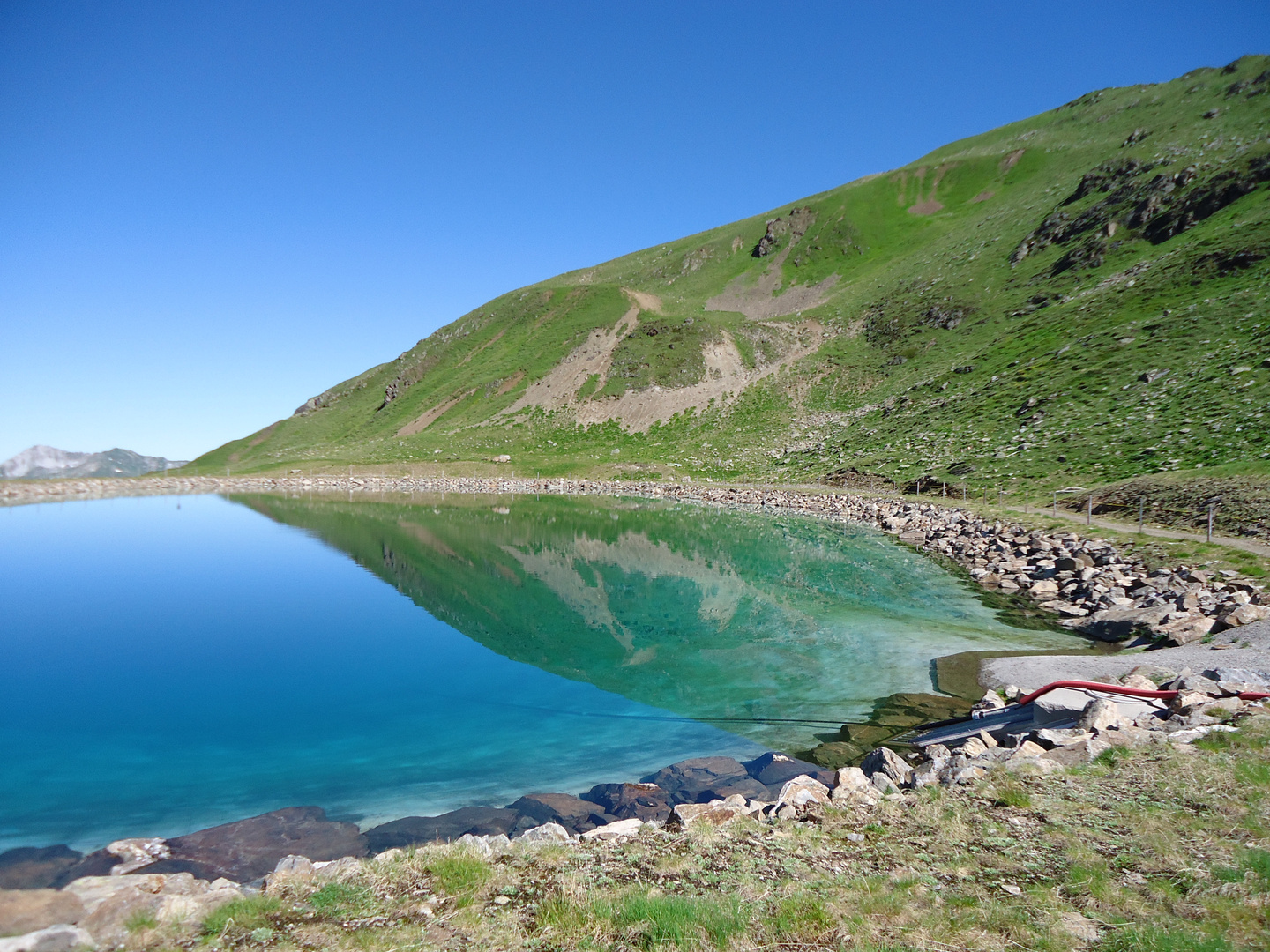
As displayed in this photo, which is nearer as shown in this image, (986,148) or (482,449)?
(482,449)

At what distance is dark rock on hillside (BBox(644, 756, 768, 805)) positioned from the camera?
1056 centimetres

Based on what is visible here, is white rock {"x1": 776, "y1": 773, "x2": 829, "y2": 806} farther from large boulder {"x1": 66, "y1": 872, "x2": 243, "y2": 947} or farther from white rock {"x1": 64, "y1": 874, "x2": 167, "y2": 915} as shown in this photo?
white rock {"x1": 64, "y1": 874, "x2": 167, "y2": 915}

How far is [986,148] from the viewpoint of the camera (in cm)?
16288

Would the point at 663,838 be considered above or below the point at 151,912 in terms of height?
below

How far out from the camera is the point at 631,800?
34.3 ft

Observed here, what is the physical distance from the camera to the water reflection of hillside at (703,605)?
17.2m

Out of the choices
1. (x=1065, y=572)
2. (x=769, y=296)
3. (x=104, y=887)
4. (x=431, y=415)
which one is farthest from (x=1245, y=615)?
(x=769, y=296)

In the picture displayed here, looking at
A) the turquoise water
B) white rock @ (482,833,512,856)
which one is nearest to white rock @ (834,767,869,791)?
the turquoise water

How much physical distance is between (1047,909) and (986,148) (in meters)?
195

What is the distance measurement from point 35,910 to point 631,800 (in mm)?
7033

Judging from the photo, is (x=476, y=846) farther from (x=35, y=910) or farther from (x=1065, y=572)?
(x=1065, y=572)

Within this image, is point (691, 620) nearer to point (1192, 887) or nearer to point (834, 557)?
point (834, 557)

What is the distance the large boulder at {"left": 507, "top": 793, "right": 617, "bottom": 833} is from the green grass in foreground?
2.66 m

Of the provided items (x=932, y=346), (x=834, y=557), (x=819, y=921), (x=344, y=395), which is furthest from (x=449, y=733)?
(x=344, y=395)
